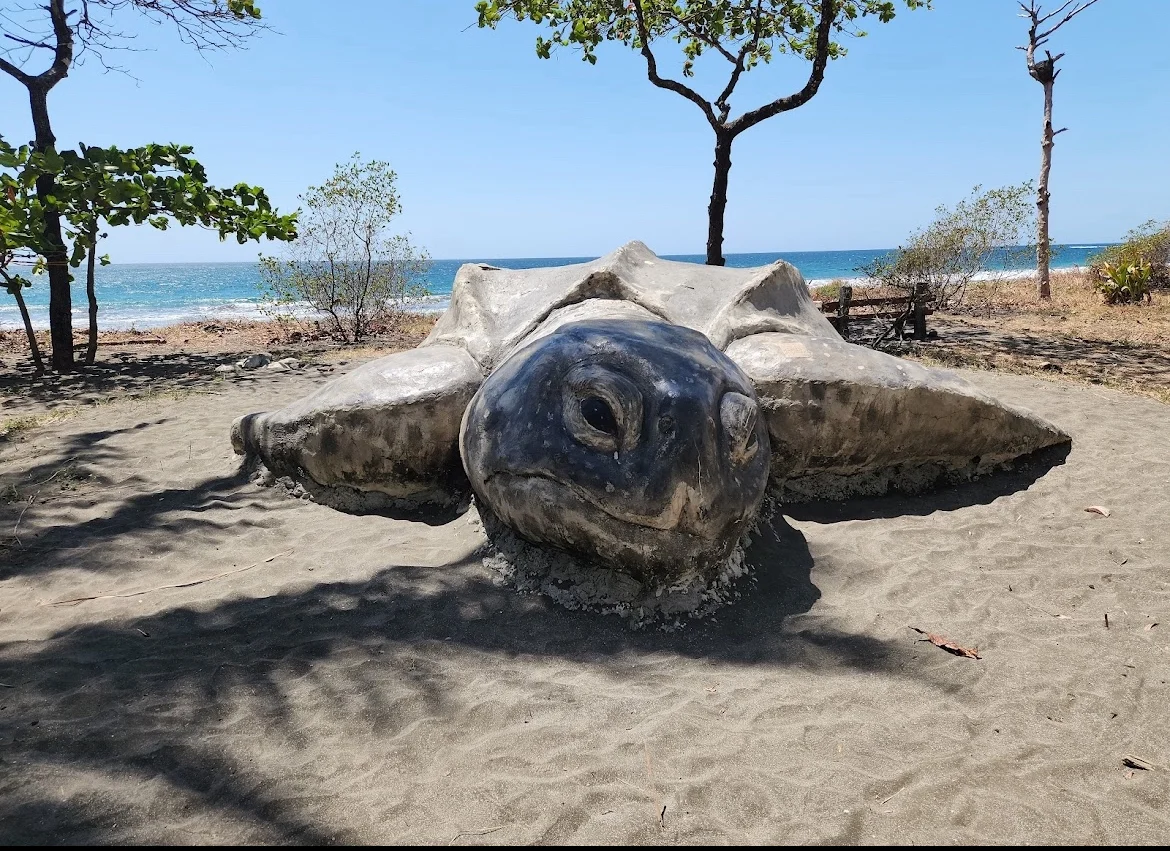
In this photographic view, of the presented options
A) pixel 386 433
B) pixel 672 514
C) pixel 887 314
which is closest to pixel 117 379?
pixel 386 433

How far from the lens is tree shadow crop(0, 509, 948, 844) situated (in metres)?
1.84

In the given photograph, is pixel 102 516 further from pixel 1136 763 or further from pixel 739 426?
pixel 1136 763

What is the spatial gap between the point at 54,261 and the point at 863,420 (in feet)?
32.9

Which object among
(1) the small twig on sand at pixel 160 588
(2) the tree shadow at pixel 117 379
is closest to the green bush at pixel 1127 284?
(2) the tree shadow at pixel 117 379

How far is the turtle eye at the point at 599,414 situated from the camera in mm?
2765

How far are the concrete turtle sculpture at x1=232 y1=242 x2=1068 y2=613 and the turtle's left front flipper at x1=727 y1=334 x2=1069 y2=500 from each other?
0.01m

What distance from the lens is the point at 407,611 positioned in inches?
120

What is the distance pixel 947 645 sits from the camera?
2.83 meters

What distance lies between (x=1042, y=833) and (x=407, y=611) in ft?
7.70

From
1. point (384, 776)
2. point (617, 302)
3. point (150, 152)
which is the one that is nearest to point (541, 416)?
point (384, 776)

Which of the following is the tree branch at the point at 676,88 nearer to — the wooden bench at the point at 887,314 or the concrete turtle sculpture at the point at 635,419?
the wooden bench at the point at 887,314

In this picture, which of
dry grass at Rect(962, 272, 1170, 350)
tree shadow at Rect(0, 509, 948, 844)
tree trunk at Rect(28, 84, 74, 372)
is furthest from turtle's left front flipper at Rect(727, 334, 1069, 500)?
tree trunk at Rect(28, 84, 74, 372)

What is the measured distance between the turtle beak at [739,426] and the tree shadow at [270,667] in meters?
0.71

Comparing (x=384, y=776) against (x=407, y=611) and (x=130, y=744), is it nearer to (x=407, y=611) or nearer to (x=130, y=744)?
(x=130, y=744)
